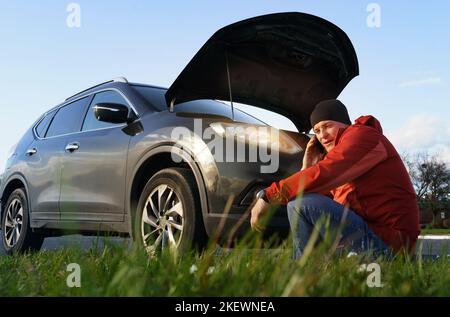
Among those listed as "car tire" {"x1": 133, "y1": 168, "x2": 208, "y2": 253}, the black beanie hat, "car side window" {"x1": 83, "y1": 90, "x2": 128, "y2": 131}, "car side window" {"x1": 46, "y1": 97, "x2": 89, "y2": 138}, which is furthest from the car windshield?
the black beanie hat

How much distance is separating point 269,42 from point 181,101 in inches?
38.2

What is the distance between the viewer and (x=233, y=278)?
6.16ft

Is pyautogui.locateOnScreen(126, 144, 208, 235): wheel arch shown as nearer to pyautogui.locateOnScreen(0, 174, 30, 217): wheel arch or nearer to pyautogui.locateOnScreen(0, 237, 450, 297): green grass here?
pyautogui.locateOnScreen(0, 237, 450, 297): green grass

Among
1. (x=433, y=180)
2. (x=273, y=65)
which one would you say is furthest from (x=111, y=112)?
(x=433, y=180)

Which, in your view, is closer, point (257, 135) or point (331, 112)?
point (331, 112)

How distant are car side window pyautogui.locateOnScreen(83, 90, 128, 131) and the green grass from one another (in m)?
2.53

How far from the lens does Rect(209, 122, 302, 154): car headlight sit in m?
3.74

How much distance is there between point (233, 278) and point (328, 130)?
1.55 metres

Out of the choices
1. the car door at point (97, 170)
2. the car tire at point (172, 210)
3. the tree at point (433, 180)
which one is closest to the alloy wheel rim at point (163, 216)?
the car tire at point (172, 210)

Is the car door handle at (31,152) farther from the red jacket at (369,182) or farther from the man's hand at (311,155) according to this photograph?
the red jacket at (369,182)

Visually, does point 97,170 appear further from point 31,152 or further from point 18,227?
point 18,227

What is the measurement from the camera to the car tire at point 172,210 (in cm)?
379
